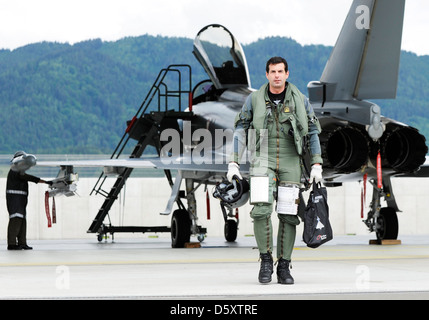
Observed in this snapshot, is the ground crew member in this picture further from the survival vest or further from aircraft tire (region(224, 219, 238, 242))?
the survival vest

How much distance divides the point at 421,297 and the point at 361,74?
8.58 m

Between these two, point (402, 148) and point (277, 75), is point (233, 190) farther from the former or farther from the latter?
point (402, 148)

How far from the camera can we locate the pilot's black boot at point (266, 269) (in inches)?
279

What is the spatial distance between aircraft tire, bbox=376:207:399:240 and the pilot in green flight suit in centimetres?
830

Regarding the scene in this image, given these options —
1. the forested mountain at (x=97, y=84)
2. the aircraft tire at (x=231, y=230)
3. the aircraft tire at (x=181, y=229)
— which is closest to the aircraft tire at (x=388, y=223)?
the aircraft tire at (x=181, y=229)

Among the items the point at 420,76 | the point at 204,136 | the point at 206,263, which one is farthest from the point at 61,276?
the point at 420,76

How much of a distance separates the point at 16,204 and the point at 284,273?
9100mm

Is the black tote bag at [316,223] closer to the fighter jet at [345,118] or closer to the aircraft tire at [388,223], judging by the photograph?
the fighter jet at [345,118]

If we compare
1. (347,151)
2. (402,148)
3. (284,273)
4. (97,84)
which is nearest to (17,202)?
(347,151)

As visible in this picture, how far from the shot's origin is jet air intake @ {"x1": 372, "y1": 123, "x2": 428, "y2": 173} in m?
13.7

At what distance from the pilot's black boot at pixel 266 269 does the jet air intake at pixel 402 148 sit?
682cm

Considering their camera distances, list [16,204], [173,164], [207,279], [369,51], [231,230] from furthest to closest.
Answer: [231,230] → [16,204] → [173,164] → [369,51] → [207,279]

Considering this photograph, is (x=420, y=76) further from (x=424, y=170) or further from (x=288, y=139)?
(x=288, y=139)

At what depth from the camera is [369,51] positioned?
44.8 ft
